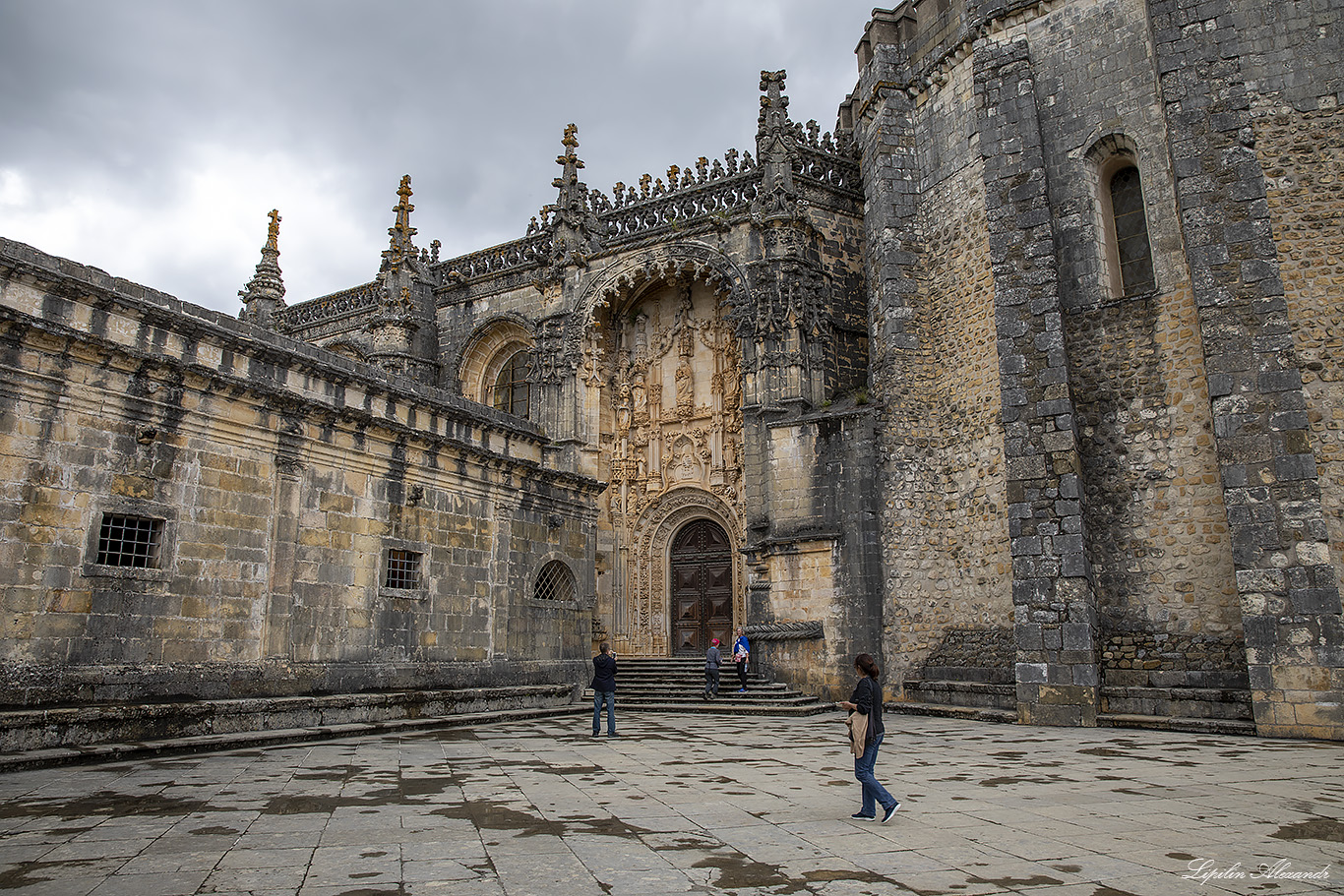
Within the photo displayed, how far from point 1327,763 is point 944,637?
23.9 ft

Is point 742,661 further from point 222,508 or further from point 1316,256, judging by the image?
point 1316,256

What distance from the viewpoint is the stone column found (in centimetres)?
1305

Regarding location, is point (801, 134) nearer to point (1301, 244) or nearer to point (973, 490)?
point (973, 490)

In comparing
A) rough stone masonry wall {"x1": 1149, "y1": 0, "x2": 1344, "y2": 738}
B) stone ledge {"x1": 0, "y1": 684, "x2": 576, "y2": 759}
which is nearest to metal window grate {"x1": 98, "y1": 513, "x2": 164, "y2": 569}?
stone ledge {"x1": 0, "y1": 684, "x2": 576, "y2": 759}

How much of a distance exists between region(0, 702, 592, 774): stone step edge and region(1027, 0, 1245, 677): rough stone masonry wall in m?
10.3

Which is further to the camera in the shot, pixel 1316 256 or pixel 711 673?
pixel 711 673

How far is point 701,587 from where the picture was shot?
2119 cm

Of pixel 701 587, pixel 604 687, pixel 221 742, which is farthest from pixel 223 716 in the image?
pixel 701 587

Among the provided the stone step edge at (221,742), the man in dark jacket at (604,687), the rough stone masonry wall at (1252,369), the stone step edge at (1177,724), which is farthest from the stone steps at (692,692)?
the rough stone masonry wall at (1252,369)

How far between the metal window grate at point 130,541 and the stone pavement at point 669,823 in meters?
2.60

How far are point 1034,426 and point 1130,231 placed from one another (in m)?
4.11

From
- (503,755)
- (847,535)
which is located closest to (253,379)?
(503,755)

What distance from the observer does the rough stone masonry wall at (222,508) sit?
9359 millimetres

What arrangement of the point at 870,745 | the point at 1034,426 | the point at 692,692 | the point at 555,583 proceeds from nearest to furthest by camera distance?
the point at 870,745 → the point at 1034,426 → the point at 692,692 → the point at 555,583
